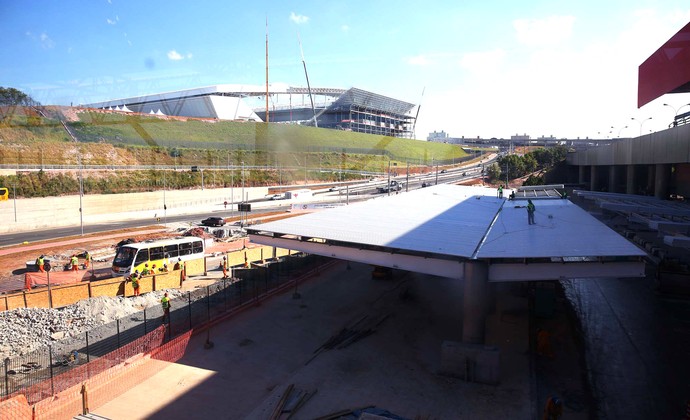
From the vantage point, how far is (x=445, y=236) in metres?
15.4

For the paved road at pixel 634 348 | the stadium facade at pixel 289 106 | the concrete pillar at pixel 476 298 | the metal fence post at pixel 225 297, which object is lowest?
the paved road at pixel 634 348

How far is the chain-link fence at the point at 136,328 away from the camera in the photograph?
10.7 meters

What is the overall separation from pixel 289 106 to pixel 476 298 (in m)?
145

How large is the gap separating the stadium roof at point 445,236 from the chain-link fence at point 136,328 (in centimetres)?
261

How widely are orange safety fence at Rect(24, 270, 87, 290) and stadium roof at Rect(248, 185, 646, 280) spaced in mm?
11600

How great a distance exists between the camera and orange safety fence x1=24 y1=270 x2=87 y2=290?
67.8ft

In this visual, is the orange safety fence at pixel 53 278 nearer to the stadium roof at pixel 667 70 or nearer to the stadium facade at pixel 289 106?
the stadium roof at pixel 667 70

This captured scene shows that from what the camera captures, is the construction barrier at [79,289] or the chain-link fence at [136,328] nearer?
the chain-link fence at [136,328]

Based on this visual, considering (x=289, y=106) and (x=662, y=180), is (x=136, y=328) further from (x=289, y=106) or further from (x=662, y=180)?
(x=289, y=106)

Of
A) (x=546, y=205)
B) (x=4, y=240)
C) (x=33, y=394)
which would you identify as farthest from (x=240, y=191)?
(x=33, y=394)

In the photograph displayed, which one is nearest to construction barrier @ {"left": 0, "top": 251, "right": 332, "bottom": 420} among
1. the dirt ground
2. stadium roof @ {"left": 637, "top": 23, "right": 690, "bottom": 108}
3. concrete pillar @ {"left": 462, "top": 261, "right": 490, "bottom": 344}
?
concrete pillar @ {"left": 462, "top": 261, "right": 490, "bottom": 344}

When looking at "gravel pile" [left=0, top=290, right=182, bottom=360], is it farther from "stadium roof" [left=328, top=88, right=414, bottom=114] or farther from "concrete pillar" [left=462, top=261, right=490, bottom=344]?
"stadium roof" [left=328, top=88, right=414, bottom=114]

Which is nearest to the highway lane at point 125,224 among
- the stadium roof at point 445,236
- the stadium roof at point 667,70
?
the stadium roof at point 445,236

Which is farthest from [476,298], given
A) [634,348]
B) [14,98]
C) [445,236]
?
[14,98]
